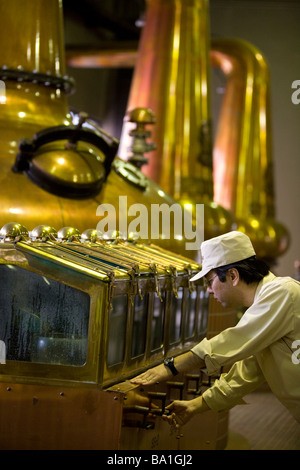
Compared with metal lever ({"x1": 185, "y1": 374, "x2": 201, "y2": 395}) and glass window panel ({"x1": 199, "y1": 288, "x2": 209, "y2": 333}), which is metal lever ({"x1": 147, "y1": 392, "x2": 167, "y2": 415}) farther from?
glass window panel ({"x1": 199, "y1": 288, "x2": 209, "y2": 333})

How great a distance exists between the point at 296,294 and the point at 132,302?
1.91 feet

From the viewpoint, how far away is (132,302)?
111 inches

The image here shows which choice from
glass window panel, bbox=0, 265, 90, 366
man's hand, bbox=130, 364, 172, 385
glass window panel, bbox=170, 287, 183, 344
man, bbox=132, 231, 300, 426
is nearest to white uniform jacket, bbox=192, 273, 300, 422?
man, bbox=132, 231, 300, 426

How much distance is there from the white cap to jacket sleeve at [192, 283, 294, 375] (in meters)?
0.15

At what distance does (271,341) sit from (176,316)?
2.88ft

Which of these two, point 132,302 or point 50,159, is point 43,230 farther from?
point 50,159

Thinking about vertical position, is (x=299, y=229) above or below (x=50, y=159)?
below

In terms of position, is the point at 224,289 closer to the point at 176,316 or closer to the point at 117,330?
the point at 117,330

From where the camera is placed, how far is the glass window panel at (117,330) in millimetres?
2695

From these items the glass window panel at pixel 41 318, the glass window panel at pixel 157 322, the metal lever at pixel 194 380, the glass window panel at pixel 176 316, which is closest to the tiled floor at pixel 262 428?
the metal lever at pixel 194 380

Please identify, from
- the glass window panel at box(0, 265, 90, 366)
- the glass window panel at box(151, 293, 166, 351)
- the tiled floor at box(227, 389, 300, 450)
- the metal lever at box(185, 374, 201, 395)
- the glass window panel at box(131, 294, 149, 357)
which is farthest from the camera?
the tiled floor at box(227, 389, 300, 450)

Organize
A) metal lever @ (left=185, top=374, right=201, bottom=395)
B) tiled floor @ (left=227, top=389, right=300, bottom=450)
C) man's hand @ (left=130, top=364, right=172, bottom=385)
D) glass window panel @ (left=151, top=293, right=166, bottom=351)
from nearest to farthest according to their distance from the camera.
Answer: man's hand @ (left=130, top=364, right=172, bottom=385), glass window panel @ (left=151, top=293, right=166, bottom=351), metal lever @ (left=185, top=374, right=201, bottom=395), tiled floor @ (left=227, top=389, right=300, bottom=450)

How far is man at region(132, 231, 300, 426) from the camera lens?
259cm
